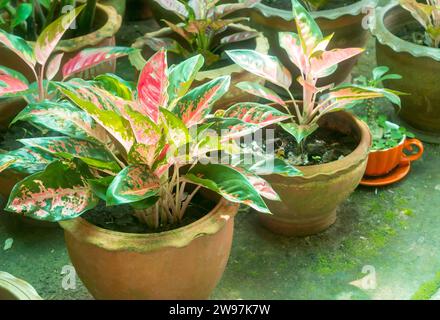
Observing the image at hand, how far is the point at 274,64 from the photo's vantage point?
1.92 m

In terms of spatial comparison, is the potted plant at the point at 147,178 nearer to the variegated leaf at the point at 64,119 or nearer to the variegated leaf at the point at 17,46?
the variegated leaf at the point at 64,119

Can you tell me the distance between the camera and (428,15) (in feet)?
7.67

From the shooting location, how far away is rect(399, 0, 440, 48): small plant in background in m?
2.31

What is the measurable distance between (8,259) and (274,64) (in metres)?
0.95

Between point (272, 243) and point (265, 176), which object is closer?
point (265, 176)

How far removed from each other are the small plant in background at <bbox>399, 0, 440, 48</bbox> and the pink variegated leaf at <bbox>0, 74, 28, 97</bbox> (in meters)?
1.30

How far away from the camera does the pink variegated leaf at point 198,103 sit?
5.09 feet

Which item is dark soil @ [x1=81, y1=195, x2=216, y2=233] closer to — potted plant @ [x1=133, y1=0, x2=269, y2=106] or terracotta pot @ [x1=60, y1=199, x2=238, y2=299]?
terracotta pot @ [x1=60, y1=199, x2=238, y2=299]

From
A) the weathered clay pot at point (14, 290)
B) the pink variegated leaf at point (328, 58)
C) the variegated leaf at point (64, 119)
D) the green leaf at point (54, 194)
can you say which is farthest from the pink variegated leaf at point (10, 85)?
the pink variegated leaf at point (328, 58)
